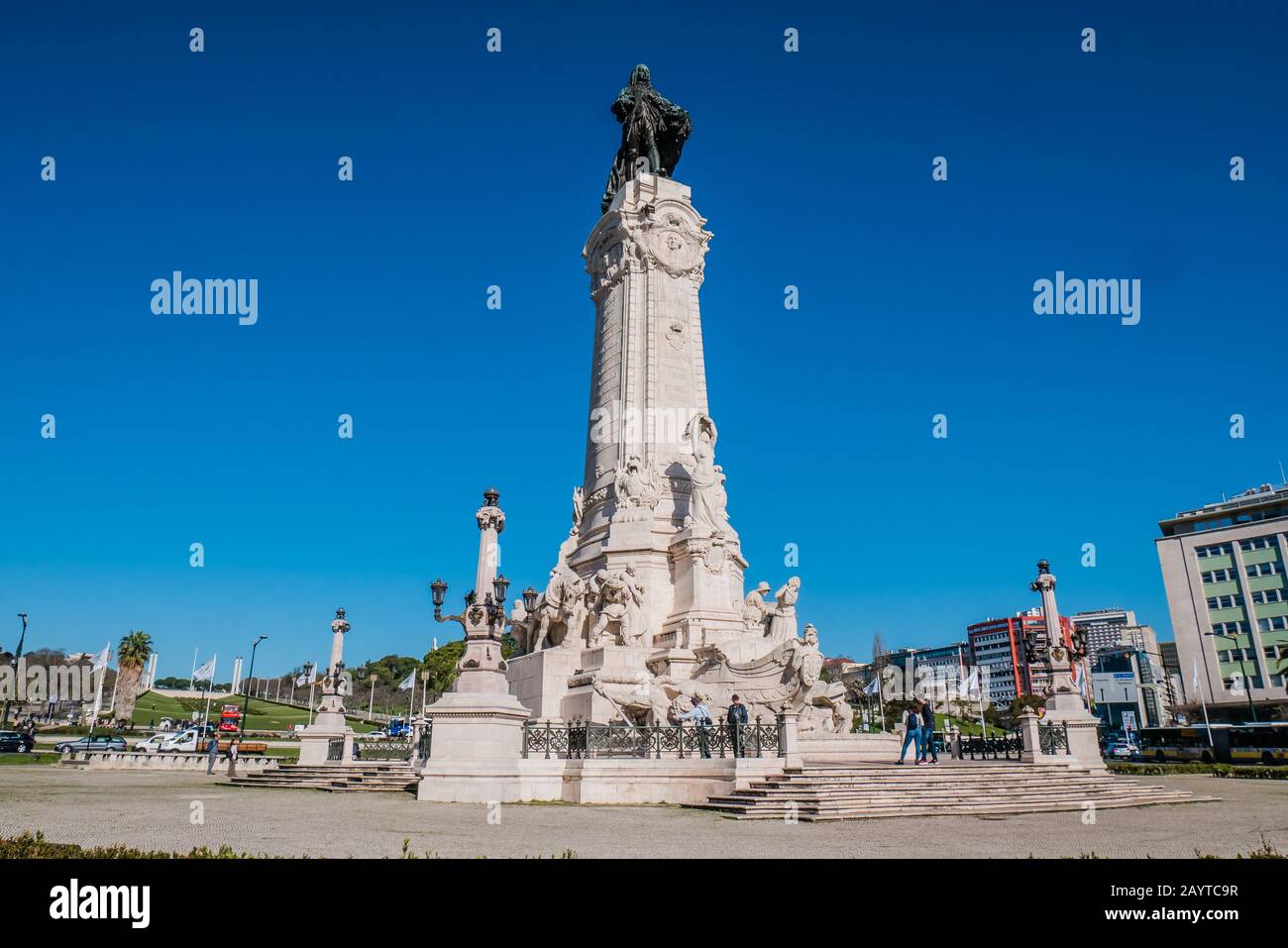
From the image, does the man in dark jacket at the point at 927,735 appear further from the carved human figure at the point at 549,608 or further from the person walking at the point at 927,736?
the carved human figure at the point at 549,608

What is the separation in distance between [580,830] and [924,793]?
756cm

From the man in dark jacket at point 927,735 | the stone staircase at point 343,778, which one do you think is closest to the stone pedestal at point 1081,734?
the man in dark jacket at point 927,735

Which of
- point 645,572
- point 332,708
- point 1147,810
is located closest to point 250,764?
point 332,708

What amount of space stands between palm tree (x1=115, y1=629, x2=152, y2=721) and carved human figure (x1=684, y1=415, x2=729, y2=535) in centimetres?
6890

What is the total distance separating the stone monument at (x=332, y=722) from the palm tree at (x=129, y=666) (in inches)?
2286

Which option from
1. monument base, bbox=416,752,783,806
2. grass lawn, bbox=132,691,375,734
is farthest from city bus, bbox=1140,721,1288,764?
grass lawn, bbox=132,691,375,734

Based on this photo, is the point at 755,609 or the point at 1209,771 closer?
the point at 755,609

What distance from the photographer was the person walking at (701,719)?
1845cm

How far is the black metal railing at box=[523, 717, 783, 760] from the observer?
60.3ft

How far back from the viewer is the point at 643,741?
19.1m

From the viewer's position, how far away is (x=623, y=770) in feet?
59.3

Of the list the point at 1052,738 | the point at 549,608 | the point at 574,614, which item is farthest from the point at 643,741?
the point at 1052,738

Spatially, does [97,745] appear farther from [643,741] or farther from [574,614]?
[643,741]
